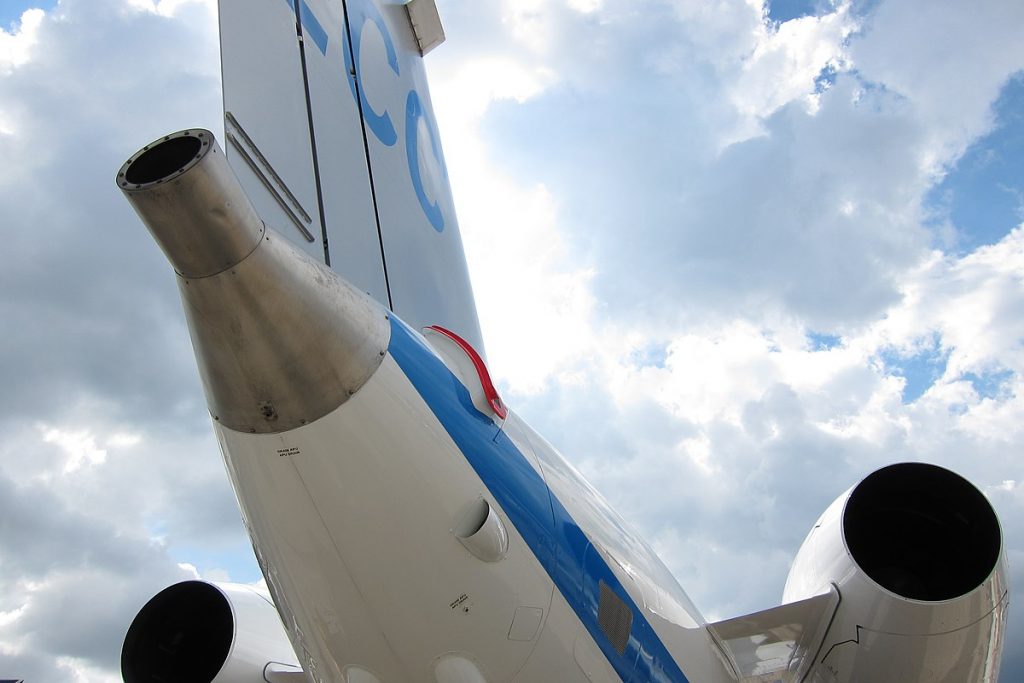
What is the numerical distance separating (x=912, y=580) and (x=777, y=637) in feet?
2.46

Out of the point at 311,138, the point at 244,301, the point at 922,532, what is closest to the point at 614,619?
the point at 244,301

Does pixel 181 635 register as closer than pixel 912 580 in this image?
Yes

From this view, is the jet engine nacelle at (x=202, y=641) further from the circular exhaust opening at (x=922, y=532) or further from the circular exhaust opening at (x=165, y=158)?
the circular exhaust opening at (x=922, y=532)

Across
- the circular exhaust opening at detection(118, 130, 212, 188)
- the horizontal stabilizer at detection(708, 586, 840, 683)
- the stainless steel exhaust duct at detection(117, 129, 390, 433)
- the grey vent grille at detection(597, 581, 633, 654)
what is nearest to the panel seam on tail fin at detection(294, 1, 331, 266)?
the stainless steel exhaust duct at detection(117, 129, 390, 433)

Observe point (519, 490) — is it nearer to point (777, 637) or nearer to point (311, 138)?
point (311, 138)

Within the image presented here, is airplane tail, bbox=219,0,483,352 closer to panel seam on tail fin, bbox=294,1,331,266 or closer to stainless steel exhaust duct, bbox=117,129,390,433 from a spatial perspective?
panel seam on tail fin, bbox=294,1,331,266

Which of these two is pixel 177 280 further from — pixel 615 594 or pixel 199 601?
pixel 199 601

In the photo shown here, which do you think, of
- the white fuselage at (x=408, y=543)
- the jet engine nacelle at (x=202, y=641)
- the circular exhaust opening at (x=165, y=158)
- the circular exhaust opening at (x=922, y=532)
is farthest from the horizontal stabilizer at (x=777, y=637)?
the circular exhaust opening at (x=165, y=158)

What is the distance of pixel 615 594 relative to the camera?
314 centimetres

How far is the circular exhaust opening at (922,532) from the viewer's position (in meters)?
3.85

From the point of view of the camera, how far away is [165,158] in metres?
1.90

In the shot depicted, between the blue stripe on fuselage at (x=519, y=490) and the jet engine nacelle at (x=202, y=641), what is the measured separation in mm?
1861

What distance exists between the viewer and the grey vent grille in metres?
2.98

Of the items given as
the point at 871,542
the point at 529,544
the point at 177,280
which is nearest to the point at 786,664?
the point at 871,542
